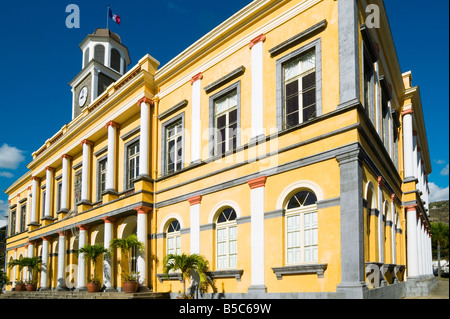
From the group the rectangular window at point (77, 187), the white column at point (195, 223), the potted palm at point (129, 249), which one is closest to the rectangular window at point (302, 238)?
the white column at point (195, 223)

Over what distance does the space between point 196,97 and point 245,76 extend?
105 inches

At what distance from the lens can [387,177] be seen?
15.7m

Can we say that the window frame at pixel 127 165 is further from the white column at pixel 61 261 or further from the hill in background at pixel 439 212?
the hill in background at pixel 439 212

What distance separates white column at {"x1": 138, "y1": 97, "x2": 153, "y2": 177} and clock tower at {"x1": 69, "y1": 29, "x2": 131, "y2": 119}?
1079 cm

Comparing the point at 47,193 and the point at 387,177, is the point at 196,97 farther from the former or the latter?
the point at 47,193

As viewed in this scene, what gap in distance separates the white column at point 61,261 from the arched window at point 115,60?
41.3ft

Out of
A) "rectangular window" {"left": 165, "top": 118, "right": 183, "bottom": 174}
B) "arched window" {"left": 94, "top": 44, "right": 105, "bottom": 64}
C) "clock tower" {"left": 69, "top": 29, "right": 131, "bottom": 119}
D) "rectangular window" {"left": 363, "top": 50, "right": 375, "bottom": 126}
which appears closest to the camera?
"rectangular window" {"left": 363, "top": 50, "right": 375, "bottom": 126}

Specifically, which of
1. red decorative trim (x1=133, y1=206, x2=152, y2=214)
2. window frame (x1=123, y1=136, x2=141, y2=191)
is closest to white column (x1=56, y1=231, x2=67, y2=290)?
window frame (x1=123, y1=136, x2=141, y2=191)

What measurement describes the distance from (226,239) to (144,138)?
6.23 metres

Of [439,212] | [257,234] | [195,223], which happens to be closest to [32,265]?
[195,223]

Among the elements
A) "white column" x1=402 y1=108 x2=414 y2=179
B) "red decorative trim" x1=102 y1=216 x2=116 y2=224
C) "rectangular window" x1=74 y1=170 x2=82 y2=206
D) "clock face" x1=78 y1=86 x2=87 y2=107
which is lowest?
"red decorative trim" x1=102 y1=216 x2=116 y2=224

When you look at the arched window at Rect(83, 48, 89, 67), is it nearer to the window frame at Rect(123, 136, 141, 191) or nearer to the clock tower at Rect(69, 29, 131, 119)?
the clock tower at Rect(69, 29, 131, 119)

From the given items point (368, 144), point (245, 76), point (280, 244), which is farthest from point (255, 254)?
point (245, 76)

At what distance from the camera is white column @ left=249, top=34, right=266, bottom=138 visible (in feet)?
45.5
